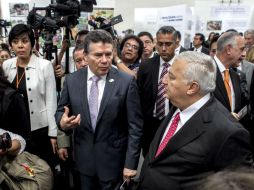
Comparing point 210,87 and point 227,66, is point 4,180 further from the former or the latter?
point 227,66

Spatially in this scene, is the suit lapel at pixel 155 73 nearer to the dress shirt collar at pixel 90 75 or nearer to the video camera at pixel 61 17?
the dress shirt collar at pixel 90 75

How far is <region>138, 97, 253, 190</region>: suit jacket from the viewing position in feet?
4.29

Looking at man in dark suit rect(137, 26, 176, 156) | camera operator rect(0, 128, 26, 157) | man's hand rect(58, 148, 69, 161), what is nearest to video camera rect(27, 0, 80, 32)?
man in dark suit rect(137, 26, 176, 156)

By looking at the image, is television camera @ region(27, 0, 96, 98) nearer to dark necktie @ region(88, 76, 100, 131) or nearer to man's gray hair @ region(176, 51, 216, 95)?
dark necktie @ region(88, 76, 100, 131)

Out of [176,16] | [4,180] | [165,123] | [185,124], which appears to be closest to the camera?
[185,124]

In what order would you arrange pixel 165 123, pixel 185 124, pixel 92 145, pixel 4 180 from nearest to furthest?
pixel 185 124
pixel 4 180
pixel 165 123
pixel 92 145

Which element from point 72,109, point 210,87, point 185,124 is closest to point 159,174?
point 185,124

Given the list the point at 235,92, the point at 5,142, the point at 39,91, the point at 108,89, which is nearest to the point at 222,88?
the point at 235,92

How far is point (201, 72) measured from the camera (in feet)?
4.72

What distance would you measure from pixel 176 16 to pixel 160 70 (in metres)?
3.64

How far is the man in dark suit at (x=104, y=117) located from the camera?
1836 mm

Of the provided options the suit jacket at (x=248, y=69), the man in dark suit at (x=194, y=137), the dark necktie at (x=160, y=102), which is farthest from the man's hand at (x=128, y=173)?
the suit jacket at (x=248, y=69)

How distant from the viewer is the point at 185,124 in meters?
1.43

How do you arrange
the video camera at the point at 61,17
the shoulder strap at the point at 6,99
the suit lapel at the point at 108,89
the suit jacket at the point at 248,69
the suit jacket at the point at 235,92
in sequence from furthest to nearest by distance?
1. the suit jacket at the point at 248,69
2. the video camera at the point at 61,17
3. the suit jacket at the point at 235,92
4. the suit lapel at the point at 108,89
5. the shoulder strap at the point at 6,99
